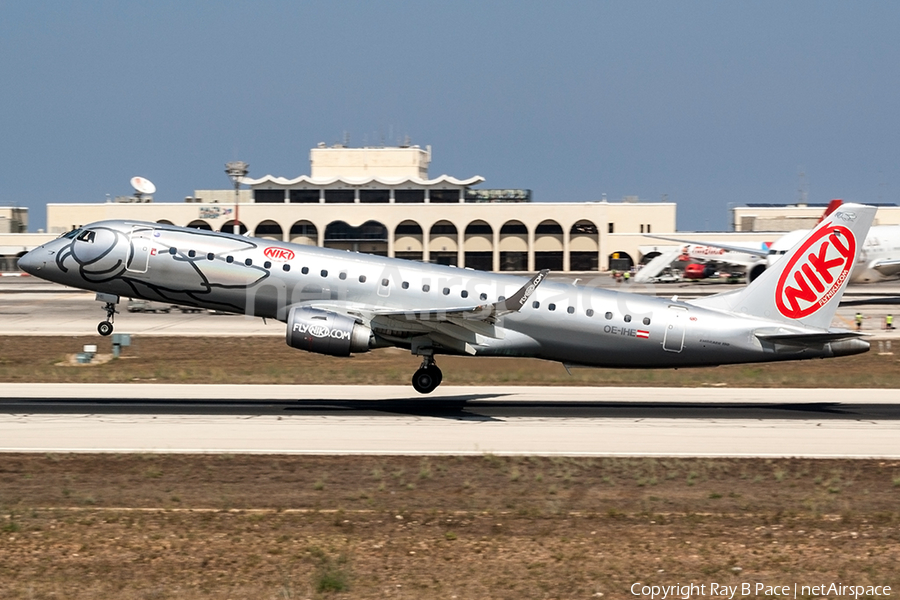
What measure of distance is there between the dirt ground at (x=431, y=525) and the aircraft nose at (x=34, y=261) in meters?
11.8

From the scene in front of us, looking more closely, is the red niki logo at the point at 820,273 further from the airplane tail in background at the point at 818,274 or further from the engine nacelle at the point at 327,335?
the engine nacelle at the point at 327,335

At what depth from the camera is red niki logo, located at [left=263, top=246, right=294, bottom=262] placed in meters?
30.4

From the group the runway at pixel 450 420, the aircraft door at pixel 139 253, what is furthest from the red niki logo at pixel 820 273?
the aircraft door at pixel 139 253

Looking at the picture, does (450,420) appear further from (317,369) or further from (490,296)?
(317,369)

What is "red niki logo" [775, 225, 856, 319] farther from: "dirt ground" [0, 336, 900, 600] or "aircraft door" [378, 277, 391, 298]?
"aircraft door" [378, 277, 391, 298]

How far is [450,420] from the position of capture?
27906 millimetres

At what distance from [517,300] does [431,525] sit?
11.7 metres

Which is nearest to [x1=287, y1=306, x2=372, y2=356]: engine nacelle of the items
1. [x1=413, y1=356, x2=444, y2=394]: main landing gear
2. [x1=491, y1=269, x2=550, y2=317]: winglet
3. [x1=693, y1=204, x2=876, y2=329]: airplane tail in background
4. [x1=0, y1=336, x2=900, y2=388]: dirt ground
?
[x1=413, y1=356, x2=444, y2=394]: main landing gear

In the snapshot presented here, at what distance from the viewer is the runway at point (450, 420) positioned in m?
23.5

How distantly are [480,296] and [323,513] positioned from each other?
47.1 ft

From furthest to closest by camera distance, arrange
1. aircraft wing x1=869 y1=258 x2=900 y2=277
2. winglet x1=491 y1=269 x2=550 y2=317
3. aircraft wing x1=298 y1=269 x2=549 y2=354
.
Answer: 1. aircraft wing x1=869 y1=258 x2=900 y2=277
2. aircraft wing x1=298 y1=269 x2=549 y2=354
3. winglet x1=491 y1=269 x2=550 y2=317

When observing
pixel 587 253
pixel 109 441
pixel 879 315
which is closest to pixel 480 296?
pixel 109 441

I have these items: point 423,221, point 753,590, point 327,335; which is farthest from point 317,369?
point 423,221

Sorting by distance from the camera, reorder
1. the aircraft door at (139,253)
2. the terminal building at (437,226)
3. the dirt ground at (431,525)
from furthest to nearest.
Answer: the terminal building at (437,226)
the aircraft door at (139,253)
the dirt ground at (431,525)
